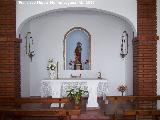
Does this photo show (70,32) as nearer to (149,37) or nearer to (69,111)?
(149,37)

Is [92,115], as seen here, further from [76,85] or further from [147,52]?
[147,52]

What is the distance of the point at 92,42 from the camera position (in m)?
11.1

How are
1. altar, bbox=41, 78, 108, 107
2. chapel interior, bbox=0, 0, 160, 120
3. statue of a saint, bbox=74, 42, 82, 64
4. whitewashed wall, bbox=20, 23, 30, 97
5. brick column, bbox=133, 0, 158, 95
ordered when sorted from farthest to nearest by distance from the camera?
statue of a saint, bbox=74, 42, 82, 64 → whitewashed wall, bbox=20, 23, 30, 97 → altar, bbox=41, 78, 108, 107 → brick column, bbox=133, 0, 158, 95 → chapel interior, bbox=0, 0, 160, 120

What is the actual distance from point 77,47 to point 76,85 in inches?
81.1

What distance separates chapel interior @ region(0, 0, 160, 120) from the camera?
7.56m

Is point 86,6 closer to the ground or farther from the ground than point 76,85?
farther from the ground

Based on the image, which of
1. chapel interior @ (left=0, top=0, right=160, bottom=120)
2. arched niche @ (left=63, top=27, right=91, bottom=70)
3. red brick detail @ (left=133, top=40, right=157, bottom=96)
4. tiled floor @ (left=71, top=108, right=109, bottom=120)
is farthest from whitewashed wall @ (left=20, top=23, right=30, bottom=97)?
red brick detail @ (left=133, top=40, right=157, bottom=96)

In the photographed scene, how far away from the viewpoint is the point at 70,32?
36.4 ft

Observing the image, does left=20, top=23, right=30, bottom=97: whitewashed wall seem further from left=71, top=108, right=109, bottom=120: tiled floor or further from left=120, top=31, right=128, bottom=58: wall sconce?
left=120, top=31, right=128, bottom=58: wall sconce

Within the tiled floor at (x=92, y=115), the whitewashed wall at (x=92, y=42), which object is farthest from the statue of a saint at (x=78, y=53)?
the tiled floor at (x=92, y=115)

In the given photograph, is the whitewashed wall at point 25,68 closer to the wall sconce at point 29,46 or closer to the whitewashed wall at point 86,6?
the wall sconce at point 29,46

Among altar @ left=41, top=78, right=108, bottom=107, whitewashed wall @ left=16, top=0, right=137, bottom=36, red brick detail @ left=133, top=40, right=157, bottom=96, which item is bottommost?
altar @ left=41, top=78, right=108, bottom=107

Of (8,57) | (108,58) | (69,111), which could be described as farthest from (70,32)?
(69,111)

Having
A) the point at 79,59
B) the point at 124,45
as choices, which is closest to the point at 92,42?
the point at 79,59
